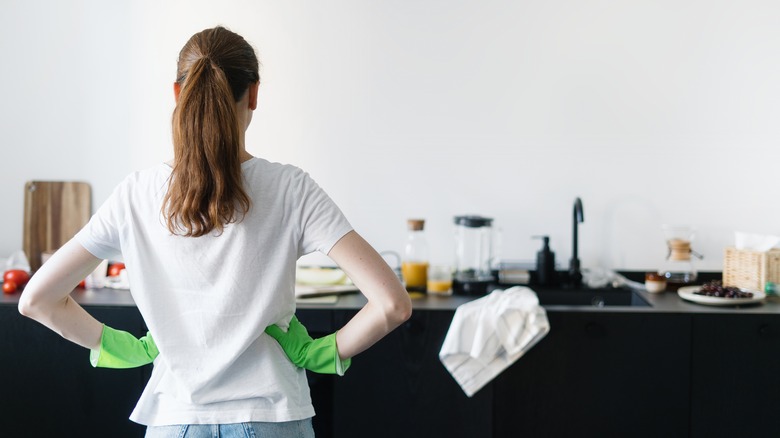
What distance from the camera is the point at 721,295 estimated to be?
6.98 feet

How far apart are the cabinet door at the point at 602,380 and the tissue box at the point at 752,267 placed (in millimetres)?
366

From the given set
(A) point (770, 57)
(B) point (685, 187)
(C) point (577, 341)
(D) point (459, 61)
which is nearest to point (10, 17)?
(D) point (459, 61)

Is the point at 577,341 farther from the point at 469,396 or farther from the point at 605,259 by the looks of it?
the point at 605,259

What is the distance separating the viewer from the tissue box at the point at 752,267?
2.23m

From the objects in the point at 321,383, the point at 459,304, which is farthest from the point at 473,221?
the point at 321,383

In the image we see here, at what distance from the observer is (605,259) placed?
249cm

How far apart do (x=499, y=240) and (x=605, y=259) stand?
13.6 inches

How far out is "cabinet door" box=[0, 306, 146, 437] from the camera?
2107 millimetres

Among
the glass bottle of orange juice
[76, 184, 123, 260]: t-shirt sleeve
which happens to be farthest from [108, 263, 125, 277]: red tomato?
[76, 184, 123, 260]: t-shirt sleeve

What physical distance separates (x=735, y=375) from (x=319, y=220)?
4.58 feet

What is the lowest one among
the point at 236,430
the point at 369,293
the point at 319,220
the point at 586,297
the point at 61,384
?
the point at 61,384

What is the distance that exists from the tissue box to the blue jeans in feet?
5.20

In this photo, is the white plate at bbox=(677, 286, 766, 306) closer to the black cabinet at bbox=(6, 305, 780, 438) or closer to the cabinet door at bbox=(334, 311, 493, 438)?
the black cabinet at bbox=(6, 305, 780, 438)

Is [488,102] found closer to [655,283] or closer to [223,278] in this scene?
[655,283]
